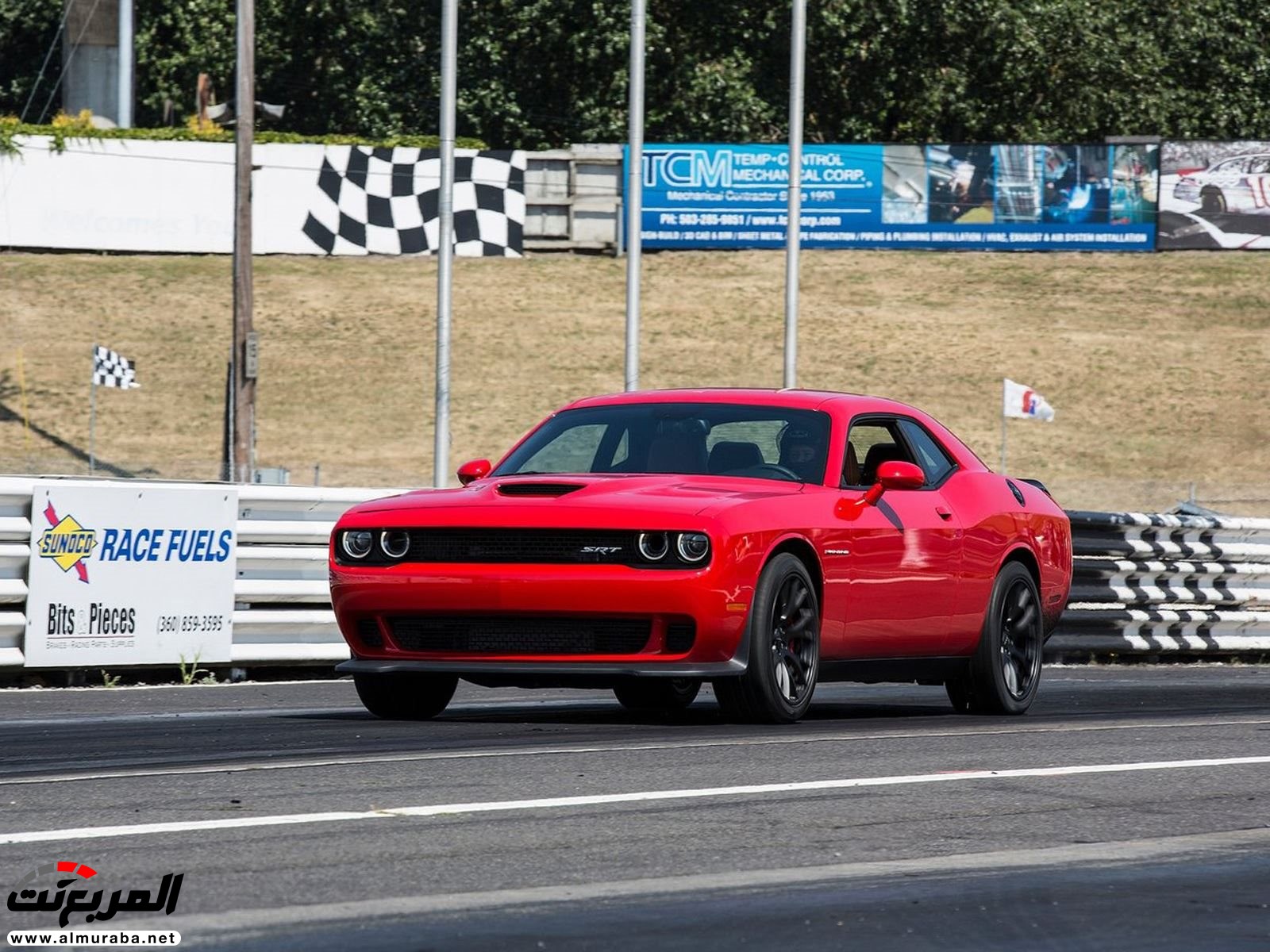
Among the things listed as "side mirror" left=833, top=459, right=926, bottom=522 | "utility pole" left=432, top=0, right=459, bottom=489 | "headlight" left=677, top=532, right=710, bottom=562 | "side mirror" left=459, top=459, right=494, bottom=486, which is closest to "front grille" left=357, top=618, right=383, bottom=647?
"side mirror" left=459, top=459, right=494, bottom=486

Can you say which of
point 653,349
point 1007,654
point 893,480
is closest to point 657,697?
point 893,480

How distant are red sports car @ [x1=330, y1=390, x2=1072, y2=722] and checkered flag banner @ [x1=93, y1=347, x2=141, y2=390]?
26.8m

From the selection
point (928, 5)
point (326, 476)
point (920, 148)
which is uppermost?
point (928, 5)

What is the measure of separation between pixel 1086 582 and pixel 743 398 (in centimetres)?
680

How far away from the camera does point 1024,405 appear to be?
3988cm

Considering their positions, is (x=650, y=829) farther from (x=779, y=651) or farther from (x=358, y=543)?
(x=358, y=543)

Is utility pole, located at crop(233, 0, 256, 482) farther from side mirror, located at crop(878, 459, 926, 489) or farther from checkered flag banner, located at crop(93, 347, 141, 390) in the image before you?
side mirror, located at crop(878, 459, 926, 489)

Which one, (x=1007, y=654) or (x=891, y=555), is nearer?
(x=891, y=555)

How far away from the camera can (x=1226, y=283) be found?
163 feet

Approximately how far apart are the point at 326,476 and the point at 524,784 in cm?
3079

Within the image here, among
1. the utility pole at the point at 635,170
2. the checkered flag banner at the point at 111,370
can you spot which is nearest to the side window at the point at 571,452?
the utility pole at the point at 635,170

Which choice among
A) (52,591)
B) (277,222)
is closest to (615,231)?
(277,222)

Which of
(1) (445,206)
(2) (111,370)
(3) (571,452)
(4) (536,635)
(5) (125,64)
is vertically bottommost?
(2) (111,370)

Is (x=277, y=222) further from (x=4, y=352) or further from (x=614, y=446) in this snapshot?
(x=614, y=446)
